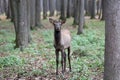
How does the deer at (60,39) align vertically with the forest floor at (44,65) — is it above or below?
above

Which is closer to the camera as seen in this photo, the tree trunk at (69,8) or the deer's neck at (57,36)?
the deer's neck at (57,36)

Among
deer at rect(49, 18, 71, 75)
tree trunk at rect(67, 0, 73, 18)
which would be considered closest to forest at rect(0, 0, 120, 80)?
deer at rect(49, 18, 71, 75)

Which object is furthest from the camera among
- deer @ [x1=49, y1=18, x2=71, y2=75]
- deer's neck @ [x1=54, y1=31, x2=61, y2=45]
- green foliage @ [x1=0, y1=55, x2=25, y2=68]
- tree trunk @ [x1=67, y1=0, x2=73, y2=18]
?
tree trunk @ [x1=67, y1=0, x2=73, y2=18]

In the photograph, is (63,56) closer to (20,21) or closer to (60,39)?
(60,39)

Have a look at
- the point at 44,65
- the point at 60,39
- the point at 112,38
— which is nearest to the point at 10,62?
the point at 44,65

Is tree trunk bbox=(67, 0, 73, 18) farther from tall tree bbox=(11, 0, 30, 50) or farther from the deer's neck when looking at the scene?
the deer's neck

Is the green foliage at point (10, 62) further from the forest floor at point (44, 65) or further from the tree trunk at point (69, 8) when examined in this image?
the tree trunk at point (69, 8)

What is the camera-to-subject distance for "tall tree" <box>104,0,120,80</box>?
5.17 meters

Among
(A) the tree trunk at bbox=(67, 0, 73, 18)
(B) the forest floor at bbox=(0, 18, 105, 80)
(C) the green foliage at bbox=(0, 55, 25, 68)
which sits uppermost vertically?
(A) the tree trunk at bbox=(67, 0, 73, 18)

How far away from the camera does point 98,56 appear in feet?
40.4

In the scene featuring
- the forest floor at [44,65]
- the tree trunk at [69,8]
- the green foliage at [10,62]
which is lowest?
the forest floor at [44,65]

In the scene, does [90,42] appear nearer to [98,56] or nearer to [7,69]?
[98,56]

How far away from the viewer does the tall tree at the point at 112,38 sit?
17.0 feet

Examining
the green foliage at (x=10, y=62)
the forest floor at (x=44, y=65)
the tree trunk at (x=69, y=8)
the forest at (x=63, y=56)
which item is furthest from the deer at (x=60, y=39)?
the tree trunk at (x=69, y=8)
